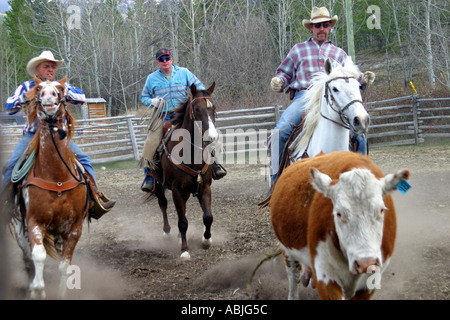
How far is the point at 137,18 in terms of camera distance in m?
34.7

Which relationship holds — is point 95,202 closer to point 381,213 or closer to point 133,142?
point 381,213

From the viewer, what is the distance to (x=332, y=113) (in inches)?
203

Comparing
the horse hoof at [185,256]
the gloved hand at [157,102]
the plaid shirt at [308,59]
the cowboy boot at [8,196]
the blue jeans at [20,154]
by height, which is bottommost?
the horse hoof at [185,256]

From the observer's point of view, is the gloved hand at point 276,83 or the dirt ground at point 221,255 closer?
the dirt ground at point 221,255

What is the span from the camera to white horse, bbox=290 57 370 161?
4.81 metres

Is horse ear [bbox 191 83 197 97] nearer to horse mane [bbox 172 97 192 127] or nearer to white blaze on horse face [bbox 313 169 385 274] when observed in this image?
horse mane [bbox 172 97 192 127]

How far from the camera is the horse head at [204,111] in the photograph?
6.04m

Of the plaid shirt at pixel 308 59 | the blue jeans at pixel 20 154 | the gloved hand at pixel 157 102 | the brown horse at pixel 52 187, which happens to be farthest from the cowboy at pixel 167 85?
the brown horse at pixel 52 187

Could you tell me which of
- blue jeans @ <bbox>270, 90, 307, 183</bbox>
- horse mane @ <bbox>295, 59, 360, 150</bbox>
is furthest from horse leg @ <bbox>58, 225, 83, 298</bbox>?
horse mane @ <bbox>295, 59, 360, 150</bbox>

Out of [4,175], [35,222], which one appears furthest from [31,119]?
[35,222]

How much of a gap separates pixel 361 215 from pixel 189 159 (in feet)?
13.1

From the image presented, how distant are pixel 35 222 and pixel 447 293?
3.88 metres

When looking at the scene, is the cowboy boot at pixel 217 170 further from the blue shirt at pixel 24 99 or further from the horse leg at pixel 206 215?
the blue shirt at pixel 24 99

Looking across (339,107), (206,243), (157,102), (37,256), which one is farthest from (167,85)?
(37,256)
